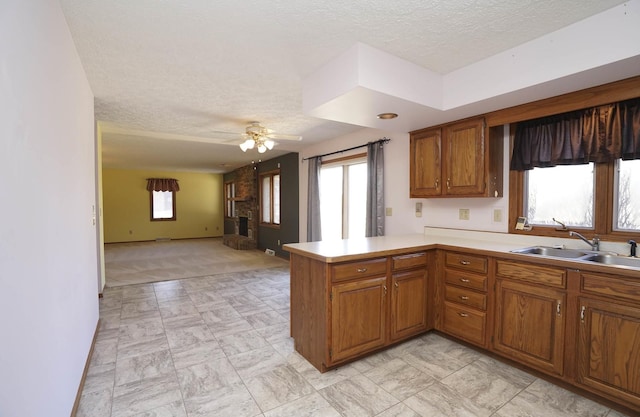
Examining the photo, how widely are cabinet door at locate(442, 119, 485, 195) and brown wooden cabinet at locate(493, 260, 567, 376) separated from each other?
0.80 metres

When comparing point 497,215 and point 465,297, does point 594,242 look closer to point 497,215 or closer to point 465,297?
point 497,215

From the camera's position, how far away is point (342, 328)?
7.26ft

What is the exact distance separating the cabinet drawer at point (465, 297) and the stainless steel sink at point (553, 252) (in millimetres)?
480

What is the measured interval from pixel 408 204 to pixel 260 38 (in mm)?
2539

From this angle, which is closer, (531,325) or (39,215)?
(39,215)

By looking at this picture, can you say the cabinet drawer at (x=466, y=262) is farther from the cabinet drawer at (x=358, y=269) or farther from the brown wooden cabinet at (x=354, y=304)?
the cabinet drawer at (x=358, y=269)

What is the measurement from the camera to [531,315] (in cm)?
214

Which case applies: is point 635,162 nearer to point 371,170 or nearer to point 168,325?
point 371,170

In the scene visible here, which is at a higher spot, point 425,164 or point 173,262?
point 425,164

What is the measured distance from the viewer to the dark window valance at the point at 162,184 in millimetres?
9688

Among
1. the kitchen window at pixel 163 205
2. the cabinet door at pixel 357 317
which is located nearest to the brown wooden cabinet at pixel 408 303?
the cabinet door at pixel 357 317

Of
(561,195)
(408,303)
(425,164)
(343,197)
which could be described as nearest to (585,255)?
(561,195)

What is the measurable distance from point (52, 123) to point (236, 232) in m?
8.16

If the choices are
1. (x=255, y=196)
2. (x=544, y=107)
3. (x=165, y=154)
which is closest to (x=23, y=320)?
(x=544, y=107)
